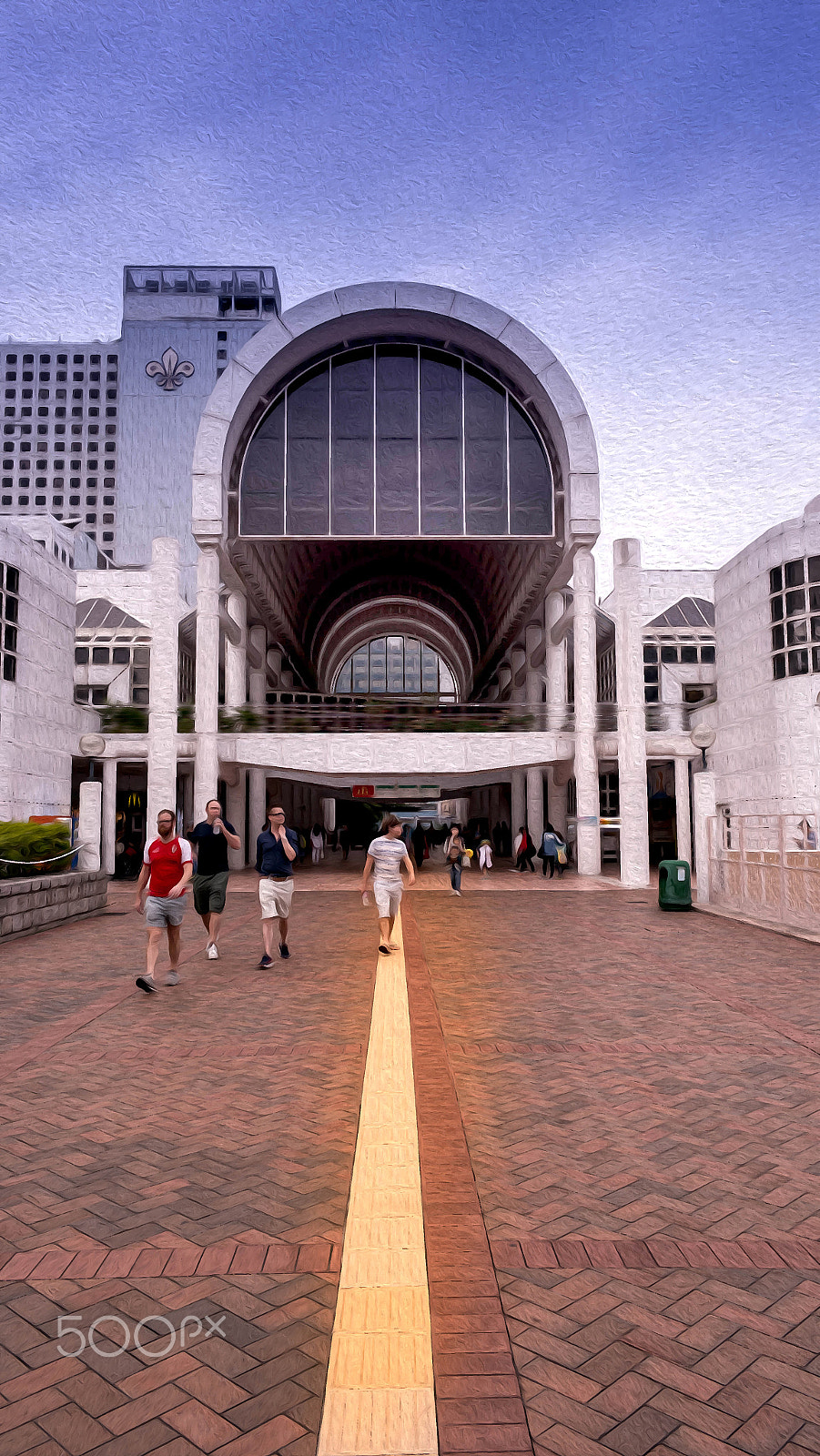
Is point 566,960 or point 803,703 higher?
point 803,703

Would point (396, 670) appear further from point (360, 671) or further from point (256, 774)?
point (256, 774)

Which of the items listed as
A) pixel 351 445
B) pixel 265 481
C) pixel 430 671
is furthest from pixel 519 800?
pixel 430 671

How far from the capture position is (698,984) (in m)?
8.80

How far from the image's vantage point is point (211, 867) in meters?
9.91

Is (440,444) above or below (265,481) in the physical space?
above

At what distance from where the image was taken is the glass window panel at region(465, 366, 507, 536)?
27.0m

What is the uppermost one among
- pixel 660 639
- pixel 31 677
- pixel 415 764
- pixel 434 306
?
pixel 434 306

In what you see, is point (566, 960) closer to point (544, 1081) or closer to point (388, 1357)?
point (544, 1081)

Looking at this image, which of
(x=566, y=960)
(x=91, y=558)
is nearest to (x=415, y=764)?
(x=566, y=960)

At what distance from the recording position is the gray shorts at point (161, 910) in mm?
8297

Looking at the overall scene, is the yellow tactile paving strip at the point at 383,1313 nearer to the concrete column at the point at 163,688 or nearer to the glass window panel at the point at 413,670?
the concrete column at the point at 163,688

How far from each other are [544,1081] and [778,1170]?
164cm

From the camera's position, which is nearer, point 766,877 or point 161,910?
point 161,910

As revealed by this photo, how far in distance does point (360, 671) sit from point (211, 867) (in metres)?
62.1
